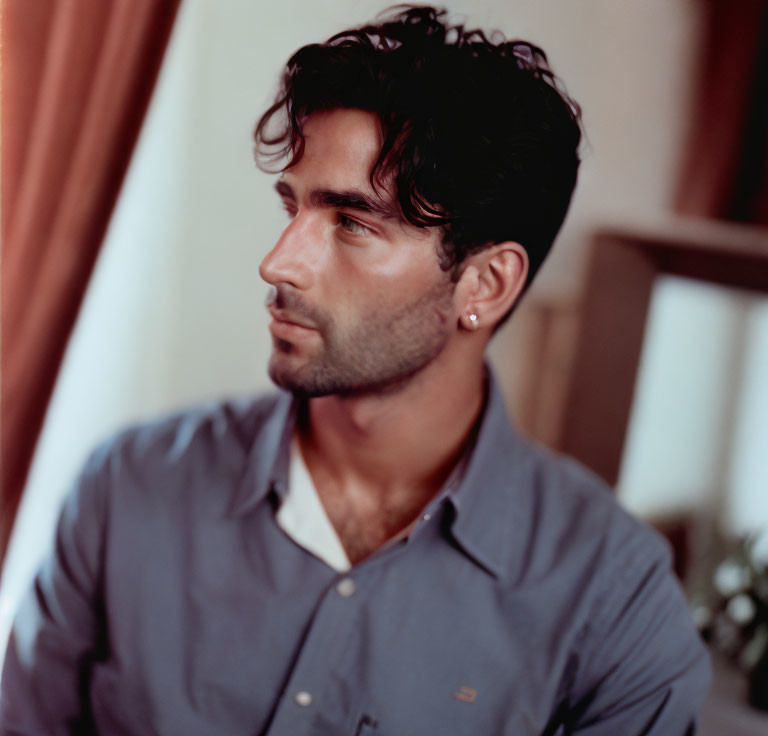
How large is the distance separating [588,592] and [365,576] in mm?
263

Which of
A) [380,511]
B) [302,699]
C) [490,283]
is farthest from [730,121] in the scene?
[302,699]

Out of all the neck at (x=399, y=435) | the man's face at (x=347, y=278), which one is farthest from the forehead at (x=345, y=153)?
the neck at (x=399, y=435)

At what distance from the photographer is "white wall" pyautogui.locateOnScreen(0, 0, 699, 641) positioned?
1.33m

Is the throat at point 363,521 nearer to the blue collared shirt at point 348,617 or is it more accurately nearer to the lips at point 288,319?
the blue collared shirt at point 348,617

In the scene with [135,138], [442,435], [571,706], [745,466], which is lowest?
[571,706]

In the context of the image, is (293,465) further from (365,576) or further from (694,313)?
(694,313)

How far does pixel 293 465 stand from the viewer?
1.13m

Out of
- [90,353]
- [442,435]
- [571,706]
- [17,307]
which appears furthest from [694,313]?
[17,307]

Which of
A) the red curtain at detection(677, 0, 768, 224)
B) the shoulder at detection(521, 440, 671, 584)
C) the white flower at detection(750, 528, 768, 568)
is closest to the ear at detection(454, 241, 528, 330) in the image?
the shoulder at detection(521, 440, 671, 584)

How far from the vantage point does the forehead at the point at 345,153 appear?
84 cm

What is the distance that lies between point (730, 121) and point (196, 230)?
3.72 feet

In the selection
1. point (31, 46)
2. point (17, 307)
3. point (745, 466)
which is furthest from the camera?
point (745, 466)

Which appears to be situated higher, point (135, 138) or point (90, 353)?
point (135, 138)

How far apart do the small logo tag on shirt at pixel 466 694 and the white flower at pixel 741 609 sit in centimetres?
67
